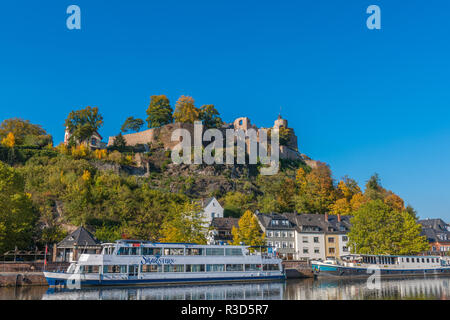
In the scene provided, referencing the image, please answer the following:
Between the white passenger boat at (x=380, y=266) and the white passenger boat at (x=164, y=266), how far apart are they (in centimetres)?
801

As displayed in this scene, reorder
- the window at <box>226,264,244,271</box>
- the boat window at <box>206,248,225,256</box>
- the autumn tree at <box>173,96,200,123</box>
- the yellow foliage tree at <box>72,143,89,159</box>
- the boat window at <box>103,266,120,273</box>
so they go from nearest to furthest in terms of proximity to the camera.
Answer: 1. the boat window at <box>103,266,120,273</box>
2. the boat window at <box>206,248,225,256</box>
3. the window at <box>226,264,244,271</box>
4. the yellow foliage tree at <box>72,143,89,159</box>
5. the autumn tree at <box>173,96,200,123</box>

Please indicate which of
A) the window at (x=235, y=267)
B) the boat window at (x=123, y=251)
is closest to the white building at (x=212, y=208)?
the window at (x=235, y=267)

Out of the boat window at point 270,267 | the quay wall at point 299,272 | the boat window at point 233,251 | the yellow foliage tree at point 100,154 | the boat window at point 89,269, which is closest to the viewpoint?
the boat window at point 89,269

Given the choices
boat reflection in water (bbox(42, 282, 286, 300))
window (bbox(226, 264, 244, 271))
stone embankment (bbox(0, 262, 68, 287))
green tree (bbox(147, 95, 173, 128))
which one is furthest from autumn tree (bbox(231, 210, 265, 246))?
green tree (bbox(147, 95, 173, 128))

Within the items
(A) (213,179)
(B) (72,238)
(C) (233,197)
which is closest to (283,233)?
(C) (233,197)

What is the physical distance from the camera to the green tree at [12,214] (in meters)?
44.1

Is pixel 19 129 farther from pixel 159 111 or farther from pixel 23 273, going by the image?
pixel 23 273

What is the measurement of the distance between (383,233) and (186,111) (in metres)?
57.6

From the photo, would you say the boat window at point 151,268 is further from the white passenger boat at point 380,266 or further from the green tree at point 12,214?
the white passenger boat at point 380,266

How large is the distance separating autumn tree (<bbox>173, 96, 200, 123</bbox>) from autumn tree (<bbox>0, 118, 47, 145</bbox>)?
32739 mm

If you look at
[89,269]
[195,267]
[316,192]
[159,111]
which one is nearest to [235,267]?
[195,267]

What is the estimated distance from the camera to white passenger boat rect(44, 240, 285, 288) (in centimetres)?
3841

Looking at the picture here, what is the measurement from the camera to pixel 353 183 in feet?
312

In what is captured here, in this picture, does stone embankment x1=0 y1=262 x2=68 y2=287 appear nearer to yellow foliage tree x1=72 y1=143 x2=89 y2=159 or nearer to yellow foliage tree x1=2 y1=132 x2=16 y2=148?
yellow foliage tree x1=72 y1=143 x2=89 y2=159
